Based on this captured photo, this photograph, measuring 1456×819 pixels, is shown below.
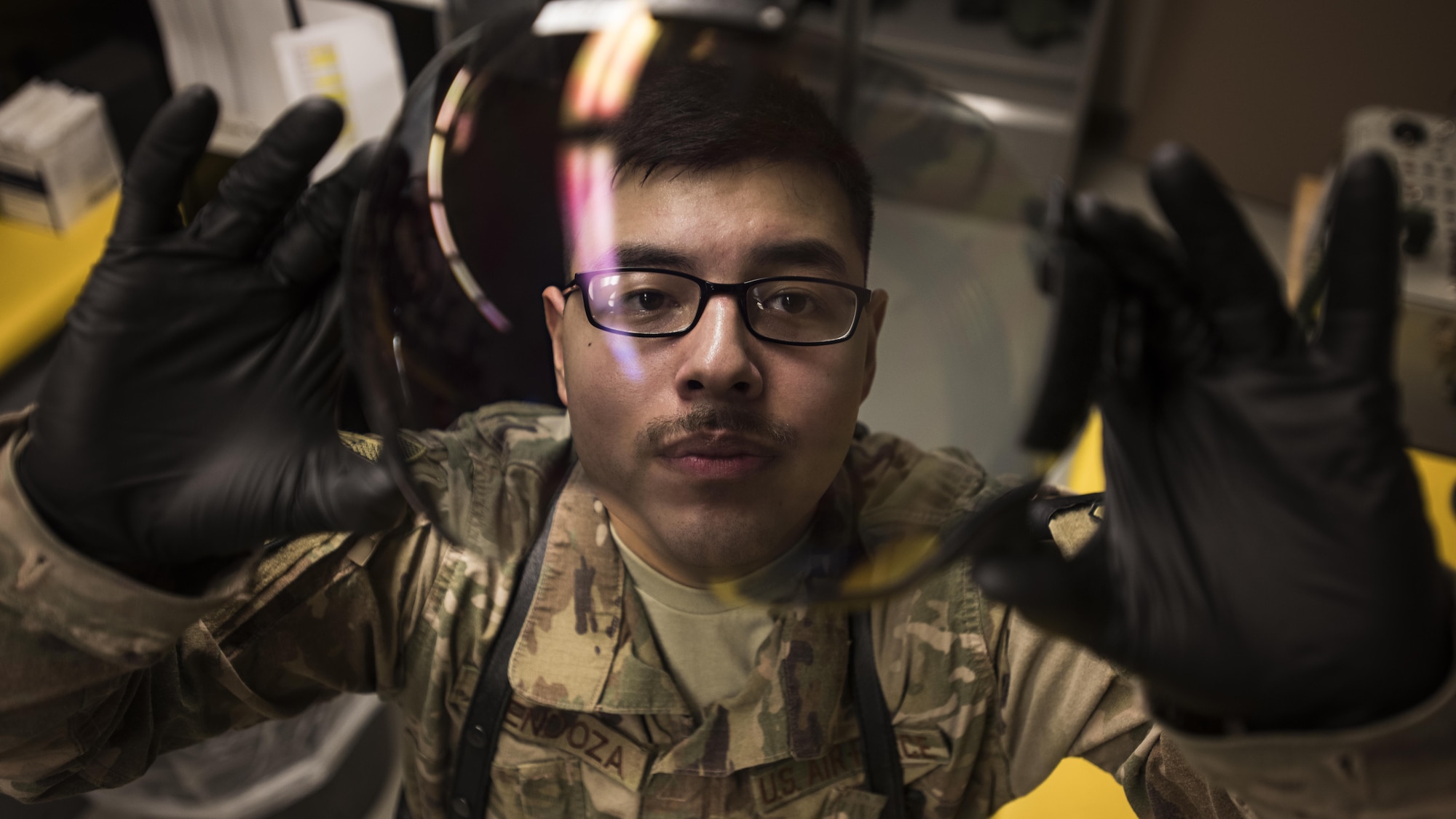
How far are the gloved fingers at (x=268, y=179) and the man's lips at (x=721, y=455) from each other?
348 mm

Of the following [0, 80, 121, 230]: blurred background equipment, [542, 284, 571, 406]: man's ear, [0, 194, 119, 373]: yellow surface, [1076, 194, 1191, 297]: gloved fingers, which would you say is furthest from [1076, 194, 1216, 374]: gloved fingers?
[0, 80, 121, 230]: blurred background equipment

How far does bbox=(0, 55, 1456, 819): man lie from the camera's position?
2.04 feet

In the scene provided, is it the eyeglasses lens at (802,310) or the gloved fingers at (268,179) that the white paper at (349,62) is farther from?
the eyeglasses lens at (802,310)

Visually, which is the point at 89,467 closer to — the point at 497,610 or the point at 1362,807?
the point at 497,610

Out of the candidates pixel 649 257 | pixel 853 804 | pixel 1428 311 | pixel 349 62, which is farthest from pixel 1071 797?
pixel 349 62

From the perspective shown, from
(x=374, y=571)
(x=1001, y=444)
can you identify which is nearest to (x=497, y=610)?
(x=374, y=571)

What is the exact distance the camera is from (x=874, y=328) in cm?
72

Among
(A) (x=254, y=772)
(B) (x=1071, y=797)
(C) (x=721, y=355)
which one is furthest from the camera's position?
(A) (x=254, y=772)

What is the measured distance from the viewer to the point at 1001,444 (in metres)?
0.72

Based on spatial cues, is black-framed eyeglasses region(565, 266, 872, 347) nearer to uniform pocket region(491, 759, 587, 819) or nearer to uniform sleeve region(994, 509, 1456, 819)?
uniform sleeve region(994, 509, 1456, 819)

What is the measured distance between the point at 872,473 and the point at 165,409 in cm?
54

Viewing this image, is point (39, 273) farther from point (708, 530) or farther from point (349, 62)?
point (708, 530)

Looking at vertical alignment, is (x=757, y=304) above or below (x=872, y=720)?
above

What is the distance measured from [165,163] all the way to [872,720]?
746mm
